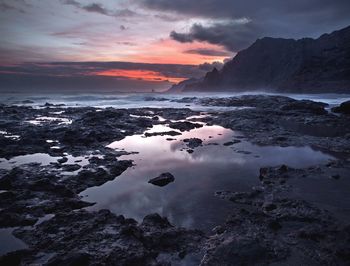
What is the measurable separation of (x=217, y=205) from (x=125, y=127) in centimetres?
1743

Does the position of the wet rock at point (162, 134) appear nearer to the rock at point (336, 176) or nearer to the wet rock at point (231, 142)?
the wet rock at point (231, 142)

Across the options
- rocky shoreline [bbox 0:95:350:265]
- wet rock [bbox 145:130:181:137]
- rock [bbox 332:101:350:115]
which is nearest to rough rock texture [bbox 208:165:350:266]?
rocky shoreline [bbox 0:95:350:265]

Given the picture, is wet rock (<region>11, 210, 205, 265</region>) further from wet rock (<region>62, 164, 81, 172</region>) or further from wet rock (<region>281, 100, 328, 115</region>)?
wet rock (<region>281, 100, 328, 115</region>)

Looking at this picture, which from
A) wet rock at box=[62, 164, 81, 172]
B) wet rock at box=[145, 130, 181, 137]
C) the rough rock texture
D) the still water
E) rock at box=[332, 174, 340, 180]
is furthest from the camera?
wet rock at box=[145, 130, 181, 137]

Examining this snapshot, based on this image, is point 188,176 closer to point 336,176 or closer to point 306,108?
point 336,176

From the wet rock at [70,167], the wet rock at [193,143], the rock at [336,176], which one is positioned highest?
the rock at [336,176]

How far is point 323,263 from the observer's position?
5.95 m

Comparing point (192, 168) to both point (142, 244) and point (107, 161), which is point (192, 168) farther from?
point (142, 244)

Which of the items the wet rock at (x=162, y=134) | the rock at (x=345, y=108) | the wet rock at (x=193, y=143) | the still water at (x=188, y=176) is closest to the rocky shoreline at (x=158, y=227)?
the still water at (x=188, y=176)

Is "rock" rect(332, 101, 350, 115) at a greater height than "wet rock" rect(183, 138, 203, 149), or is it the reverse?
"rock" rect(332, 101, 350, 115)

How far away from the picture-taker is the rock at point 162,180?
11093mm

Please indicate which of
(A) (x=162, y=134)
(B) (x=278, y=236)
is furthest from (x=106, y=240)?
(A) (x=162, y=134)

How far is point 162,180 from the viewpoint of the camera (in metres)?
11.2

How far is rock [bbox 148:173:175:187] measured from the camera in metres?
11.1
